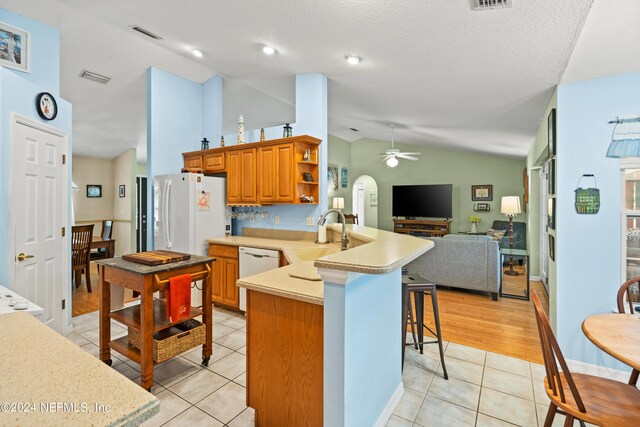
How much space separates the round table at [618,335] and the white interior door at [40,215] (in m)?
3.94

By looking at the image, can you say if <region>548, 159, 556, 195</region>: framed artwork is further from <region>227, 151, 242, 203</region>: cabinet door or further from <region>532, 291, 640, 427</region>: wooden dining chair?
<region>227, 151, 242, 203</region>: cabinet door

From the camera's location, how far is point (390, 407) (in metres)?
2.01

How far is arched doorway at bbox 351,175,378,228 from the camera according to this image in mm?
8945

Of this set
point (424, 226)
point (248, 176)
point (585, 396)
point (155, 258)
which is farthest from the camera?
point (424, 226)

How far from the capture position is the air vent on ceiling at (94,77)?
3893 millimetres

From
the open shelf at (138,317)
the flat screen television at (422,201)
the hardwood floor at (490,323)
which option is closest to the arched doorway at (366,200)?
the flat screen television at (422,201)

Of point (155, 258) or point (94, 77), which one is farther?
point (94, 77)

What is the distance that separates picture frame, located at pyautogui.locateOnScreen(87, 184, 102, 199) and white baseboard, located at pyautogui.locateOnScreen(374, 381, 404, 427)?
7872 millimetres

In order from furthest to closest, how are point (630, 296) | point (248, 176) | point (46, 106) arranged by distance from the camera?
point (248, 176)
point (46, 106)
point (630, 296)

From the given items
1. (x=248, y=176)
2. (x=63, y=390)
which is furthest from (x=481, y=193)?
(x=63, y=390)

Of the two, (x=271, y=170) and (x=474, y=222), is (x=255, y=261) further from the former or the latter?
(x=474, y=222)

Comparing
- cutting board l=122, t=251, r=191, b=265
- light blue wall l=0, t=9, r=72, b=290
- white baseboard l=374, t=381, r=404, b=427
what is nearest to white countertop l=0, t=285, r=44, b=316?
cutting board l=122, t=251, r=191, b=265

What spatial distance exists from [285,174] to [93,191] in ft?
19.8

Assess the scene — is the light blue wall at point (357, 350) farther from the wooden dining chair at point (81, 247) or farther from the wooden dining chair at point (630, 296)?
the wooden dining chair at point (81, 247)
